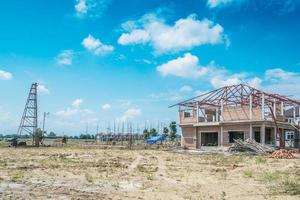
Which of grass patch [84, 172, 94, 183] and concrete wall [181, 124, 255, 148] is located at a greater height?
concrete wall [181, 124, 255, 148]

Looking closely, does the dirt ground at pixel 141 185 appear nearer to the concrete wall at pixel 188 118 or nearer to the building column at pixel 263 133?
the building column at pixel 263 133

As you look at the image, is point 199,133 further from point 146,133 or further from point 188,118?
point 146,133

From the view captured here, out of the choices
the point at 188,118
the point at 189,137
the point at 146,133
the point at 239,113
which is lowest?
the point at 189,137

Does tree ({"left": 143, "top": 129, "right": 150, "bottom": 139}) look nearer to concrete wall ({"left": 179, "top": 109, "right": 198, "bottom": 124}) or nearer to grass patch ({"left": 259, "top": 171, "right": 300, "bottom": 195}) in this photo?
concrete wall ({"left": 179, "top": 109, "right": 198, "bottom": 124})

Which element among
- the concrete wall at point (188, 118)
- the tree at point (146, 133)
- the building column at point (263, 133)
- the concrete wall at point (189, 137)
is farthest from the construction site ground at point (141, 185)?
the tree at point (146, 133)

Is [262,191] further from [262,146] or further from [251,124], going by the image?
[251,124]

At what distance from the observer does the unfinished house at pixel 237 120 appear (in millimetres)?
42688

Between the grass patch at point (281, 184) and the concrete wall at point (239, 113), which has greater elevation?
the concrete wall at point (239, 113)

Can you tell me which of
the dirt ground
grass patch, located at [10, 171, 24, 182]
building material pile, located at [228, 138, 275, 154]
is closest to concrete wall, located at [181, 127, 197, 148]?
building material pile, located at [228, 138, 275, 154]

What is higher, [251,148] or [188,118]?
[188,118]

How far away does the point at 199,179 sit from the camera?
16.6m

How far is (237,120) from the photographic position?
44500 millimetres

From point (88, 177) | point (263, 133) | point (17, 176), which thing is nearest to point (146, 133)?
point (263, 133)

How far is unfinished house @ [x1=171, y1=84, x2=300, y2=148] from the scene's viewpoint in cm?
4269
